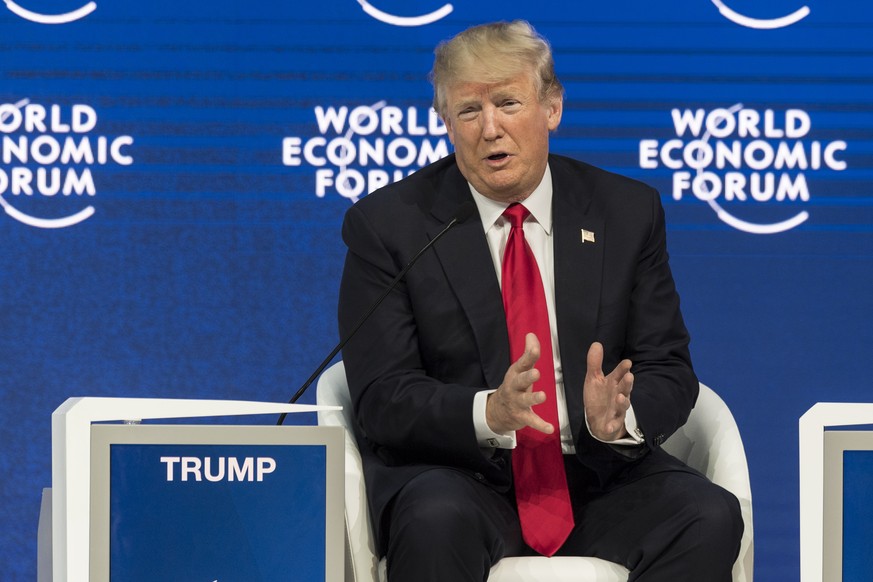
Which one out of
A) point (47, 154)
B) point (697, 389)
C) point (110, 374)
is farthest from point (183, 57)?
point (697, 389)

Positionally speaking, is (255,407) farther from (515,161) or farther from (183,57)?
(183,57)

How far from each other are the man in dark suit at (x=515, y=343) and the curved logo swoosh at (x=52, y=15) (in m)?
1.31

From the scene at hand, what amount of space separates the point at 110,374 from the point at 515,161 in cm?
152

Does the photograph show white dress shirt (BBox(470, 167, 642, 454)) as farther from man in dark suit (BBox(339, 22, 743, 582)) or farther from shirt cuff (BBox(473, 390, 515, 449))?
shirt cuff (BBox(473, 390, 515, 449))

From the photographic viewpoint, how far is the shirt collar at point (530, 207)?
2842 millimetres

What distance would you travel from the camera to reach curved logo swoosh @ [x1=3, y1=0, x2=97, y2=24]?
3691mm

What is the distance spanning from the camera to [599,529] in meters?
2.59

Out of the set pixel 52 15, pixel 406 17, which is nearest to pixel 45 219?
pixel 52 15

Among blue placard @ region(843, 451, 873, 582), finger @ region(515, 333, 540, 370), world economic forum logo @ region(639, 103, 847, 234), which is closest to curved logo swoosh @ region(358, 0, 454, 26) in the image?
world economic forum logo @ region(639, 103, 847, 234)

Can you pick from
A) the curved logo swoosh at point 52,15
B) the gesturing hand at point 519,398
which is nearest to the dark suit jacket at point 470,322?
the gesturing hand at point 519,398

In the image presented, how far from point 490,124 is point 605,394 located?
663 mm

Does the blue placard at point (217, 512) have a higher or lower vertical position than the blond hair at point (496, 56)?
lower

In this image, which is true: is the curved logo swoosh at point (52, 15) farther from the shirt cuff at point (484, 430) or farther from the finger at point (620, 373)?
the finger at point (620, 373)

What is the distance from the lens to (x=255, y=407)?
209cm
